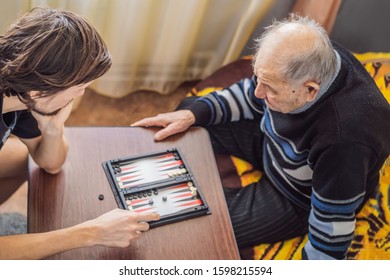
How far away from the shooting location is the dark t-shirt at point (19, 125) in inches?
73.0

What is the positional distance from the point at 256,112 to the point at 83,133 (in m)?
0.71

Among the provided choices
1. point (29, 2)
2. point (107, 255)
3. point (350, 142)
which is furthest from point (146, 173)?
point (29, 2)

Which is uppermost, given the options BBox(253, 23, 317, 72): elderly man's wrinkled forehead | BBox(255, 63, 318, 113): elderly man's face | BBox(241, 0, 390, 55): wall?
BBox(253, 23, 317, 72): elderly man's wrinkled forehead

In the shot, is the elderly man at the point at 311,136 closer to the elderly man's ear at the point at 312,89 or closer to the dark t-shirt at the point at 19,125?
the elderly man's ear at the point at 312,89

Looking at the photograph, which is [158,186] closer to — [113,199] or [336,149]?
[113,199]

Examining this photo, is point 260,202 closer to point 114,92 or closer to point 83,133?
point 83,133

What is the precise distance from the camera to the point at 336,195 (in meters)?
1.88

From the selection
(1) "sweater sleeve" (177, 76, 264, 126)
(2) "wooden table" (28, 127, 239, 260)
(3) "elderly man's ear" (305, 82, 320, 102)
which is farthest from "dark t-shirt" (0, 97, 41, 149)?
(3) "elderly man's ear" (305, 82, 320, 102)

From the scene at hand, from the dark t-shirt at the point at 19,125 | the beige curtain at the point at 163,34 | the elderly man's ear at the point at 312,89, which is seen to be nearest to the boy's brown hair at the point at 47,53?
the dark t-shirt at the point at 19,125

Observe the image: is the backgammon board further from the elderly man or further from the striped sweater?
the striped sweater

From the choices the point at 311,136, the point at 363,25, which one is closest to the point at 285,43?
the point at 311,136

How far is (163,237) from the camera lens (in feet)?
5.92

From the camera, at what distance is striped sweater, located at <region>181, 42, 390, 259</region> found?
72.8 inches

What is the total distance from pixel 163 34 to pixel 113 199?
1252 millimetres
